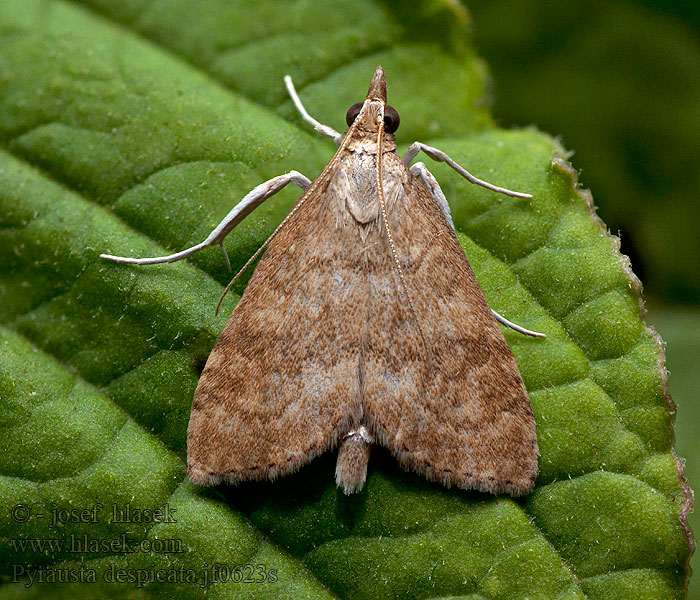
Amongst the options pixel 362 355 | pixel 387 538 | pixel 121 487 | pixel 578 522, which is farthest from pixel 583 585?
pixel 121 487

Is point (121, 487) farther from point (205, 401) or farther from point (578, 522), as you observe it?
point (578, 522)

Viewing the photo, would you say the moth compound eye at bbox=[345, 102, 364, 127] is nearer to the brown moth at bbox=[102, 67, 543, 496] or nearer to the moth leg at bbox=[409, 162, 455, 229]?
the brown moth at bbox=[102, 67, 543, 496]

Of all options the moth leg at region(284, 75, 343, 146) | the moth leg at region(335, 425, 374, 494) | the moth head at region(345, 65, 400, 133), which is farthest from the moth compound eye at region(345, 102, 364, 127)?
the moth leg at region(335, 425, 374, 494)

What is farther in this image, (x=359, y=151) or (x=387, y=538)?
(x=359, y=151)

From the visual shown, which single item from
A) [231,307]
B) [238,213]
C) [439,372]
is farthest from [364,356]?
[238,213]

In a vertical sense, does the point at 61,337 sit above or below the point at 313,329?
below

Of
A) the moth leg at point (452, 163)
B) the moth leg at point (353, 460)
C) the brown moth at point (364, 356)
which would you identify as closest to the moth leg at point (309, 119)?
the brown moth at point (364, 356)

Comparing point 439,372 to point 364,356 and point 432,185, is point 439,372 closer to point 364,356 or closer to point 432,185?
point 364,356
